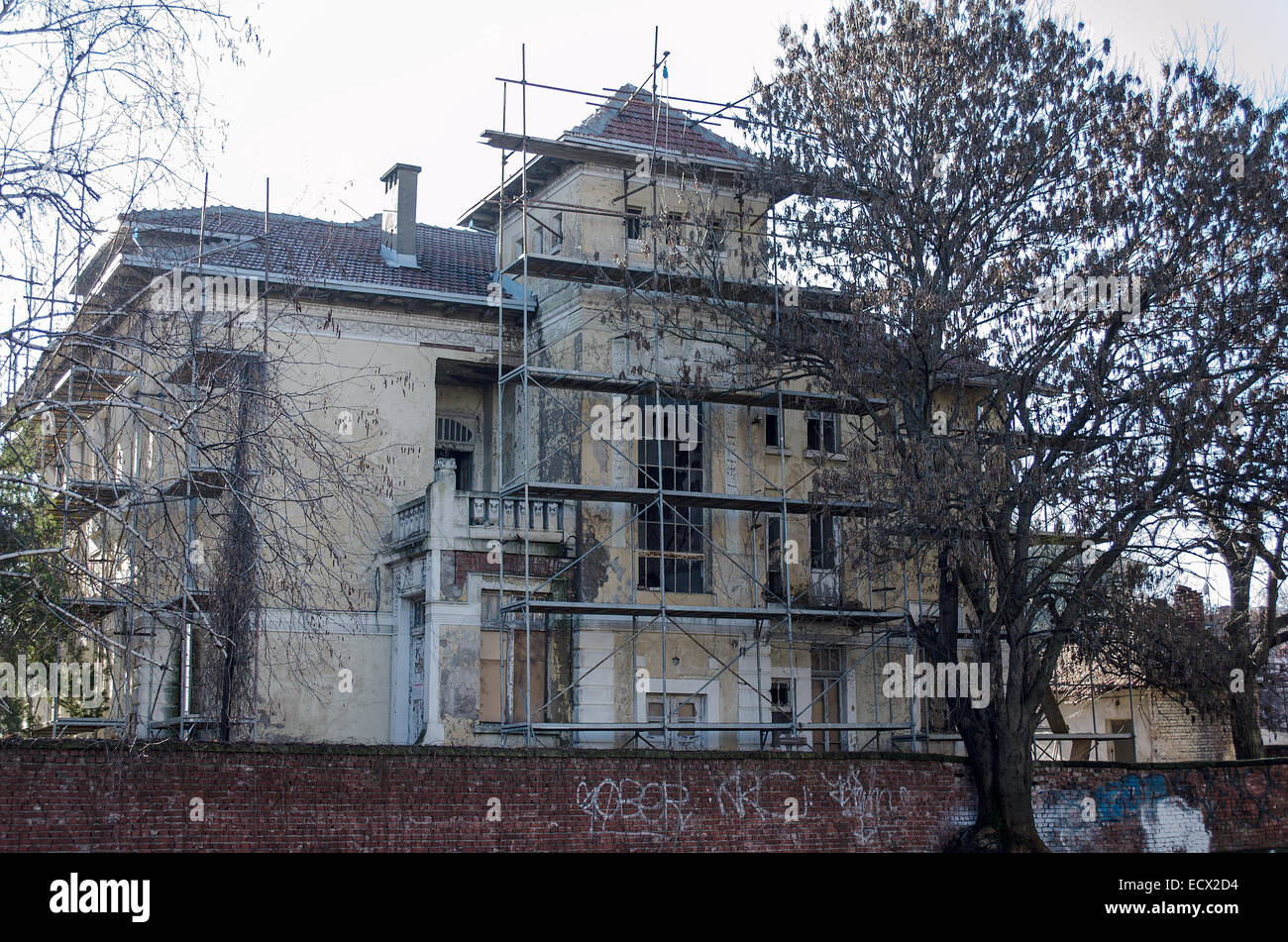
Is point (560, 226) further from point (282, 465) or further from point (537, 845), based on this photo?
point (282, 465)

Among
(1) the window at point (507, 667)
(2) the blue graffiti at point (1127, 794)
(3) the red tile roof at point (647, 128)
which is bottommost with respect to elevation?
(2) the blue graffiti at point (1127, 794)

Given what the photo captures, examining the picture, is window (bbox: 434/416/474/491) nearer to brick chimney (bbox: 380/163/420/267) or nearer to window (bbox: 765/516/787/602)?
brick chimney (bbox: 380/163/420/267)

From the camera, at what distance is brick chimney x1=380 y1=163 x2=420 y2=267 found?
29.4 m

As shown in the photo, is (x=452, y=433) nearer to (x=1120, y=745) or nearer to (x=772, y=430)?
(x=772, y=430)

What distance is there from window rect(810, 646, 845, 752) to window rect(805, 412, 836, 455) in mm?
4112

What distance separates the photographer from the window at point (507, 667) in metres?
24.7

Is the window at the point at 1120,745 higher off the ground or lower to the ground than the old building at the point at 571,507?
lower

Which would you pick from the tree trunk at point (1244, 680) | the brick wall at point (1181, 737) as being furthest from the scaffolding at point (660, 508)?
the brick wall at point (1181, 737)

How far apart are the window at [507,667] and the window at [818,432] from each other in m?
7.00

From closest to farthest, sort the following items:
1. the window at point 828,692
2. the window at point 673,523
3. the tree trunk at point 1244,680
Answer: the window at point 673,523 → the tree trunk at point 1244,680 → the window at point 828,692

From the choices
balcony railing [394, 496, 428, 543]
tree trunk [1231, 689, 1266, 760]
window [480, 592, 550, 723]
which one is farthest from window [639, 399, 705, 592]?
tree trunk [1231, 689, 1266, 760]

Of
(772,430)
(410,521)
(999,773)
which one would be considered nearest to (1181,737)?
(772,430)

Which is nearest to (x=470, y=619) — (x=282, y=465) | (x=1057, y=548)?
(x=1057, y=548)

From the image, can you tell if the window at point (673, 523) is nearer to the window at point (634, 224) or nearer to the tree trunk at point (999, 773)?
the window at point (634, 224)
